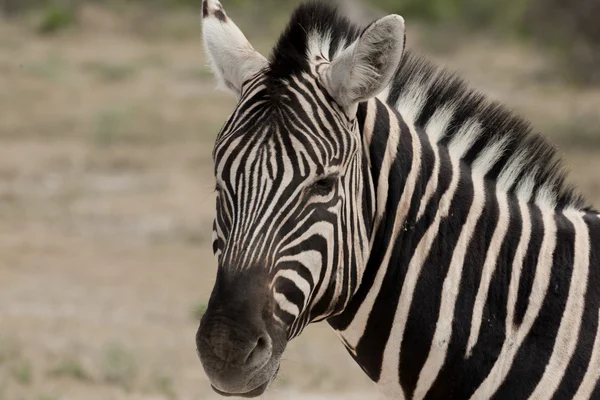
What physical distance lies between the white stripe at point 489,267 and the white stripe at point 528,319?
0.11 metres

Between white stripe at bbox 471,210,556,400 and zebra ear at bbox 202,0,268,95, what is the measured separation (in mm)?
1136

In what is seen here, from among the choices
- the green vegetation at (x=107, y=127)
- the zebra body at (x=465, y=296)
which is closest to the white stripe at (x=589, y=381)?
the zebra body at (x=465, y=296)

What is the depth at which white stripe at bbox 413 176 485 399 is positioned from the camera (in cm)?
342

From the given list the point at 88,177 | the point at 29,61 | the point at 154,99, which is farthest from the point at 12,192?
the point at 29,61

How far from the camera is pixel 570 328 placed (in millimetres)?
3426

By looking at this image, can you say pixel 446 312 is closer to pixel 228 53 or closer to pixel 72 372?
pixel 228 53

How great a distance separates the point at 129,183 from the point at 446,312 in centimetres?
1326

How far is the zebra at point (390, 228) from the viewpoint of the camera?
3.16 m

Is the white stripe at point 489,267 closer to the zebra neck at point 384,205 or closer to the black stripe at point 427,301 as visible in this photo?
the black stripe at point 427,301

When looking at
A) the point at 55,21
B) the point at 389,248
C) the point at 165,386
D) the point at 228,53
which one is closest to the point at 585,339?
the point at 389,248

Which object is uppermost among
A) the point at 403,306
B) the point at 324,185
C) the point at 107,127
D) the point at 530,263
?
the point at 530,263

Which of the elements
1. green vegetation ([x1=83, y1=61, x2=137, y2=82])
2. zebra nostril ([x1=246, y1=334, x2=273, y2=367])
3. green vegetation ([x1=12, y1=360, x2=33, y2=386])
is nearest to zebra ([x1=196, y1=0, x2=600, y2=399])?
zebra nostril ([x1=246, y1=334, x2=273, y2=367])

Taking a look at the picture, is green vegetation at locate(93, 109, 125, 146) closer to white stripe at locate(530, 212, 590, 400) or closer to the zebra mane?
the zebra mane

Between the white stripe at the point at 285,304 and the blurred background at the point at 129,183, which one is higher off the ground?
the white stripe at the point at 285,304
